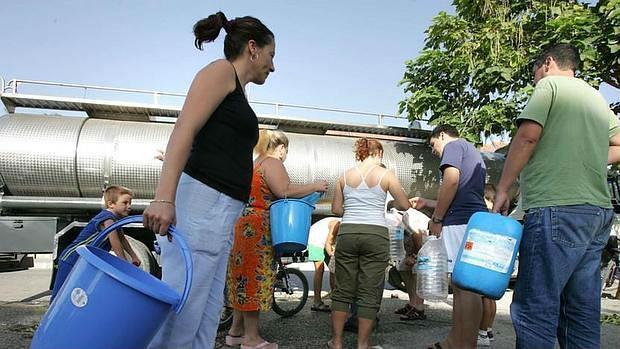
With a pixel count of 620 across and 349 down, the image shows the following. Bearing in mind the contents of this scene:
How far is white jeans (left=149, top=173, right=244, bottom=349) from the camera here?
181cm

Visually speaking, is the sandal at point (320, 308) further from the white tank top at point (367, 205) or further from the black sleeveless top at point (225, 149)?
the black sleeveless top at point (225, 149)

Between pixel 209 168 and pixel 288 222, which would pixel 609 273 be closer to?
pixel 288 222

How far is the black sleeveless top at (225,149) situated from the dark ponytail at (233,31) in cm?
18

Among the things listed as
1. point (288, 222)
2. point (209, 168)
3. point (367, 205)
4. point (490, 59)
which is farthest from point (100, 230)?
point (490, 59)

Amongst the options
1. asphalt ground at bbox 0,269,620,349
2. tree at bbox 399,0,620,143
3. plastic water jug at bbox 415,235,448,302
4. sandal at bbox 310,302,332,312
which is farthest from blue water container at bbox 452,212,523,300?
tree at bbox 399,0,620,143

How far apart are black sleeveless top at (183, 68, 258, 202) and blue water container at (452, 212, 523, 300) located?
3.71ft

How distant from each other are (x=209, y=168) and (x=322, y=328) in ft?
10.7

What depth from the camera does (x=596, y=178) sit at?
7.65 feet

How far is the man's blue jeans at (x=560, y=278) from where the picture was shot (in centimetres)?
217

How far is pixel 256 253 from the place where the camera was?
370 cm

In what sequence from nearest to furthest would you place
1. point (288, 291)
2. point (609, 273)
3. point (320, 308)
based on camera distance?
point (320, 308) → point (288, 291) → point (609, 273)

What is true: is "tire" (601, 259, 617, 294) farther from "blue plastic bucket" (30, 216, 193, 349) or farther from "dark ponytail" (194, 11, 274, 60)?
"blue plastic bucket" (30, 216, 193, 349)

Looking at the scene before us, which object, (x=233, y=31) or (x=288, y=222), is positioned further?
(x=288, y=222)

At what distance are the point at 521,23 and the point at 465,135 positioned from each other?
221 cm
